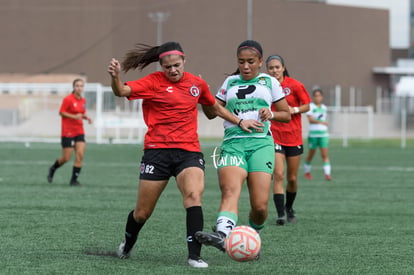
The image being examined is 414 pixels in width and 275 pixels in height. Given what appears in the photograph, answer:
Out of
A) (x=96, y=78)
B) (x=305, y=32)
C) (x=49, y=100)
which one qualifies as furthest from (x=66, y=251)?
(x=305, y=32)

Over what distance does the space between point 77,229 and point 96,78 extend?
51.2m

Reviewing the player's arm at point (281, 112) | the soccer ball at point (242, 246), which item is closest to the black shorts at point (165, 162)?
the soccer ball at point (242, 246)

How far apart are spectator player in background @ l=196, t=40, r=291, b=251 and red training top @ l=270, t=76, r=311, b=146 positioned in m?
3.00

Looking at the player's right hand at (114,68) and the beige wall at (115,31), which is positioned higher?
the beige wall at (115,31)

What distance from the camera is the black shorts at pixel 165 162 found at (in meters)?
7.96

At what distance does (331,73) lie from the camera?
6675cm

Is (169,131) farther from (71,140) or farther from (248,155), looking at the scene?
(71,140)

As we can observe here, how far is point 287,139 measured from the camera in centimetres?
1166

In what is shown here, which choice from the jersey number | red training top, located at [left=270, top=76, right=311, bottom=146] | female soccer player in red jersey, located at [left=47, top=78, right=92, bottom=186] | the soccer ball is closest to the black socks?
the soccer ball

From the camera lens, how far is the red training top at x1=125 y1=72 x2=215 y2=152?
26.2ft

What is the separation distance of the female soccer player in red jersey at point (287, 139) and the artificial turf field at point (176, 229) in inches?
14.6

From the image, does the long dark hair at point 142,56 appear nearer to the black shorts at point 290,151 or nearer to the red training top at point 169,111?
the red training top at point 169,111

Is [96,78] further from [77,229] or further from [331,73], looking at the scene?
[77,229]

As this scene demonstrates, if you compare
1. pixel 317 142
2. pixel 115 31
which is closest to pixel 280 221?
pixel 317 142
